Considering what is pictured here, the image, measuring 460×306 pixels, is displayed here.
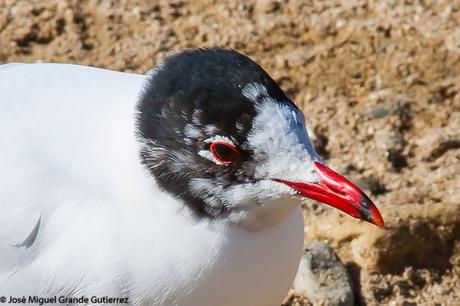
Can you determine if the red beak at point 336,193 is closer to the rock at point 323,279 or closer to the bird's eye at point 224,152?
the bird's eye at point 224,152

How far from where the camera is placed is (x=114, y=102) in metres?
3.40

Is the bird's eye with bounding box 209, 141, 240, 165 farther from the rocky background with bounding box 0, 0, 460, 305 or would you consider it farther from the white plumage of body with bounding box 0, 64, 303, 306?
the rocky background with bounding box 0, 0, 460, 305

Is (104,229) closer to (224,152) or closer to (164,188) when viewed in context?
(164,188)

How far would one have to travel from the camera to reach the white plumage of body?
3.24 m

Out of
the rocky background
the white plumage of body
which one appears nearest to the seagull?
the white plumage of body

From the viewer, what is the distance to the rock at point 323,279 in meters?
4.25

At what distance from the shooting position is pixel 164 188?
3.25m

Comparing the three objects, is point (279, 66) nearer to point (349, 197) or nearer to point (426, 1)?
point (426, 1)

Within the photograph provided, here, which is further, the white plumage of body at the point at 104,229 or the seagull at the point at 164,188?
the white plumage of body at the point at 104,229

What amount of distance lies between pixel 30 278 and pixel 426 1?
10.5ft

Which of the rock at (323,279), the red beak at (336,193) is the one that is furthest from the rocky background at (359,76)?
the red beak at (336,193)

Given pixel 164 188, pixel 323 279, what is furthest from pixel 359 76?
pixel 164 188

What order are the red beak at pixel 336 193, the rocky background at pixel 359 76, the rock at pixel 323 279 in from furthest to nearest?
the rocky background at pixel 359 76, the rock at pixel 323 279, the red beak at pixel 336 193

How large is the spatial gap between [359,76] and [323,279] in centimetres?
141
